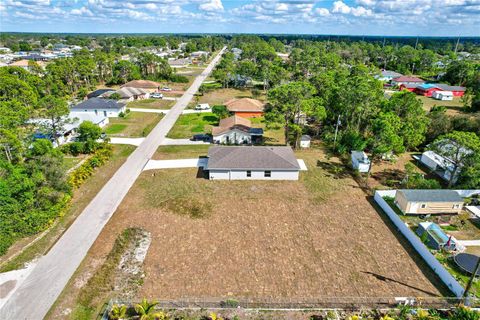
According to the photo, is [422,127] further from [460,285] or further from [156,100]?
[156,100]

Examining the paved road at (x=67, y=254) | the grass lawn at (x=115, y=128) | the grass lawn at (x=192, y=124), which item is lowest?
the paved road at (x=67, y=254)

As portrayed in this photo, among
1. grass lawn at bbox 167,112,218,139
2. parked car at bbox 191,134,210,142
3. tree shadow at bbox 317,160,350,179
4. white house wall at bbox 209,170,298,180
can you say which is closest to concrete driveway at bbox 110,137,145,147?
grass lawn at bbox 167,112,218,139

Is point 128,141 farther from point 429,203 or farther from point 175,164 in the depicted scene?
point 429,203

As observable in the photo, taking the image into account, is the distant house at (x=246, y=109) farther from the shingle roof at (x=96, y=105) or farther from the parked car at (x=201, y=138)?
the shingle roof at (x=96, y=105)

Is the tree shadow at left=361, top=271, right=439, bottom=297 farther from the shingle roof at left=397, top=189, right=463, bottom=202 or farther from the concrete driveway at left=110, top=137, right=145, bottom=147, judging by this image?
the concrete driveway at left=110, top=137, right=145, bottom=147

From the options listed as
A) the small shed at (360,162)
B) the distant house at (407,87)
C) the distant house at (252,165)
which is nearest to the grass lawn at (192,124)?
the distant house at (252,165)

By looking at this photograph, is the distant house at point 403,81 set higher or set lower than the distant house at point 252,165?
higher
